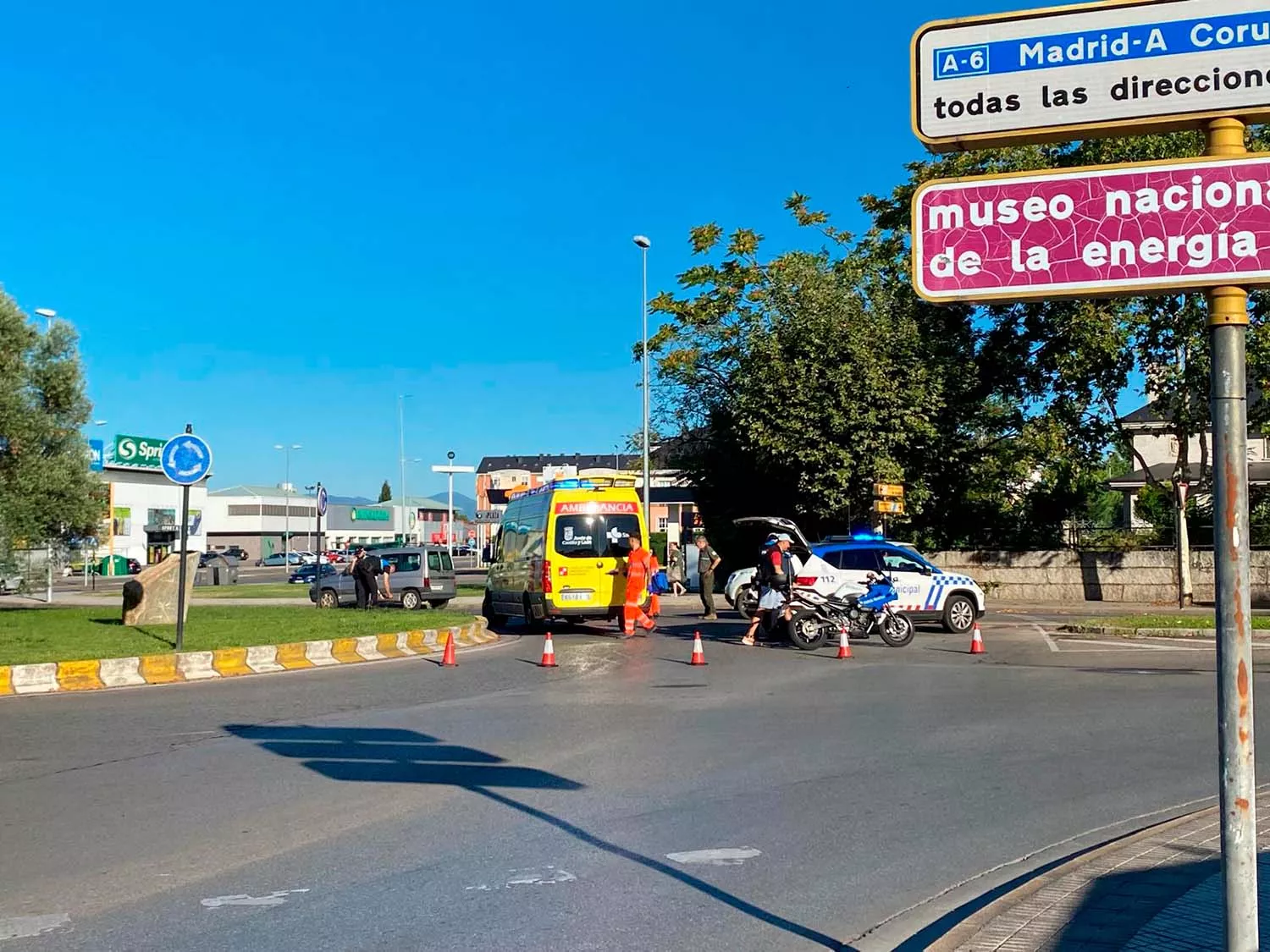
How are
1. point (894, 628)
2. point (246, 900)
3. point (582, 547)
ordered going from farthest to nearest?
point (582, 547) → point (894, 628) → point (246, 900)

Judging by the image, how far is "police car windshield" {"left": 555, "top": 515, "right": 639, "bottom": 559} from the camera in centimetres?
2202

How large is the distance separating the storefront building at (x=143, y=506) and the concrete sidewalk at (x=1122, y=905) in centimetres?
6862

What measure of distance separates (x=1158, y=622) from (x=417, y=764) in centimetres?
1667

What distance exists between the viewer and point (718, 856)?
6.64 metres

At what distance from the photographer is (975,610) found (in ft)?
73.3

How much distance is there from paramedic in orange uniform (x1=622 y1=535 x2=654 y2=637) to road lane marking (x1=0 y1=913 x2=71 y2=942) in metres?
16.0

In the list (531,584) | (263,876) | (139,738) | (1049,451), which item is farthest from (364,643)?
(1049,451)

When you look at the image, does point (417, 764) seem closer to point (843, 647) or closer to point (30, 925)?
point (30, 925)

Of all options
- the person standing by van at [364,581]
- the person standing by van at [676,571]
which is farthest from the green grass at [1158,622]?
the person standing by van at [364,581]

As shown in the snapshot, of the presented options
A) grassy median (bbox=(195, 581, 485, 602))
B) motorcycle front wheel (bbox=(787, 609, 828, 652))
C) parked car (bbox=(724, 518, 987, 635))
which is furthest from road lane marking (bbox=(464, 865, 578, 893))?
grassy median (bbox=(195, 581, 485, 602))

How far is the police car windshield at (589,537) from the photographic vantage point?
22.0 m

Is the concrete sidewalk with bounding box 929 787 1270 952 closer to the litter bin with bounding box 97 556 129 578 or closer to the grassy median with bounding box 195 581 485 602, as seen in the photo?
the grassy median with bounding box 195 581 485 602

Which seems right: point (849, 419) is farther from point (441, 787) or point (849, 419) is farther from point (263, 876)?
point (263, 876)

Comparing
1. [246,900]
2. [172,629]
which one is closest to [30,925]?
[246,900]
